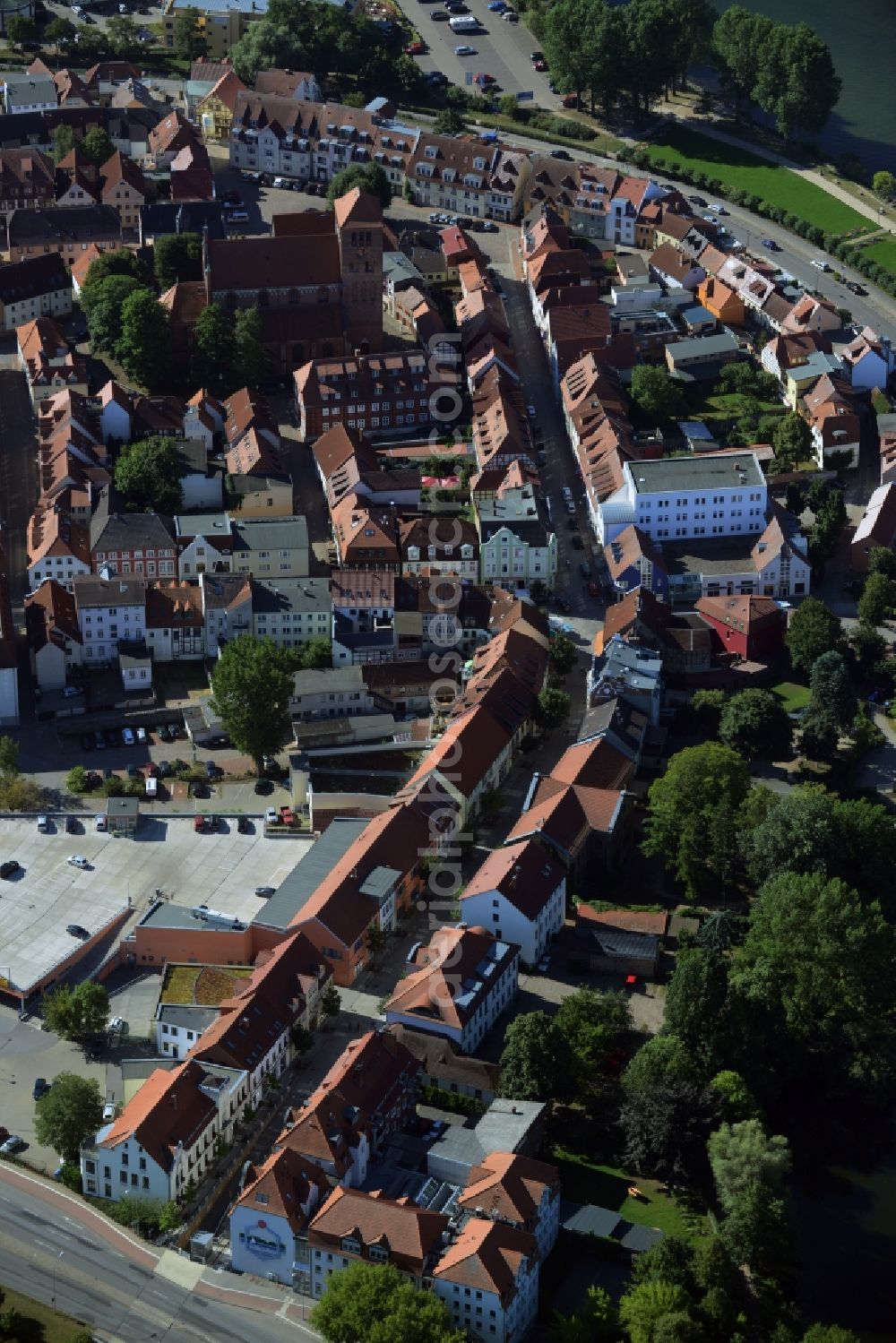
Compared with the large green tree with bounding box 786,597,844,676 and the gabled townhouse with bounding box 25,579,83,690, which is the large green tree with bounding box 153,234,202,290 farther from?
the large green tree with bounding box 786,597,844,676

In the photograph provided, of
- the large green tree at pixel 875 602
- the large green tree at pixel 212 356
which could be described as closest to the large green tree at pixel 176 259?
the large green tree at pixel 212 356

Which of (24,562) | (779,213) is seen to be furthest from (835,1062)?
(779,213)

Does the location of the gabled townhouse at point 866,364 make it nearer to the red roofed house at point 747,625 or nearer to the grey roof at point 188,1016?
the red roofed house at point 747,625

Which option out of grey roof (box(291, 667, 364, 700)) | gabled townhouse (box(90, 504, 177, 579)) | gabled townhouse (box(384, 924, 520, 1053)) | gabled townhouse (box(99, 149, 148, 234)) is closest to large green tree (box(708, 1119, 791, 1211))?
gabled townhouse (box(384, 924, 520, 1053))

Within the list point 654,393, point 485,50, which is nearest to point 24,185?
point 485,50

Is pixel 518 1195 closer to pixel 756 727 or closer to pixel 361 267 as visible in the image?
pixel 756 727

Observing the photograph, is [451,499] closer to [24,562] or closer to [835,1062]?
[24,562]
